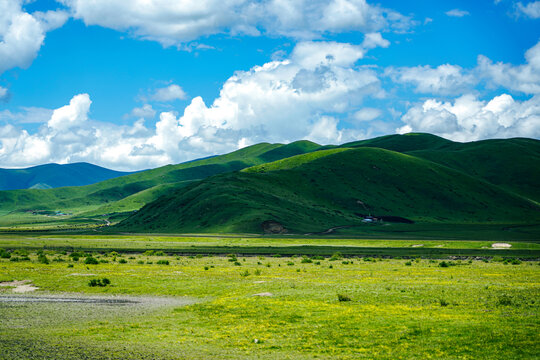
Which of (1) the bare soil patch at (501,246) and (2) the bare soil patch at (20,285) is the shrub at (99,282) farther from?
(1) the bare soil patch at (501,246)

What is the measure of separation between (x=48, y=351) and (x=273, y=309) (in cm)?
1539

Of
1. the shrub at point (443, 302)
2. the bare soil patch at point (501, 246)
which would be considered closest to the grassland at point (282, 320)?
the shrub at point (443, 302)

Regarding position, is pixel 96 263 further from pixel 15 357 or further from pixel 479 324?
pixel 479 324

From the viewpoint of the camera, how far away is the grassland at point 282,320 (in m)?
23.9

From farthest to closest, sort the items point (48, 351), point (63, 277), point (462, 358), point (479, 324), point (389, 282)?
point (63, 277)
point (389, 282)
point (479, 324)
point (48, 351)
point (462, 358)

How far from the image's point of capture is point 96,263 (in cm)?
7100

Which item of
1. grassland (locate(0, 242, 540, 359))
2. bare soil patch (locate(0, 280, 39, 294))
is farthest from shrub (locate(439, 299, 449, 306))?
bare soil patch (locate(0, 280, 39, 294))

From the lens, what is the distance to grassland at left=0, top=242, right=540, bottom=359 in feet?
78.4

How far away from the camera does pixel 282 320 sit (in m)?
31.4

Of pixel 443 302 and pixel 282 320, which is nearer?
pixel 282 320

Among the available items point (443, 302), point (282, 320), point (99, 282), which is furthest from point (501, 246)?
point (282, 320)

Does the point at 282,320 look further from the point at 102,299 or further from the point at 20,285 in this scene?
the point at 20,285

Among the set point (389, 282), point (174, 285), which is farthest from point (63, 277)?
point (389, 282)

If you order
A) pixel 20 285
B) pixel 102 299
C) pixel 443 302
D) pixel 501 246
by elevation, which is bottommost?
pixel 102 299
